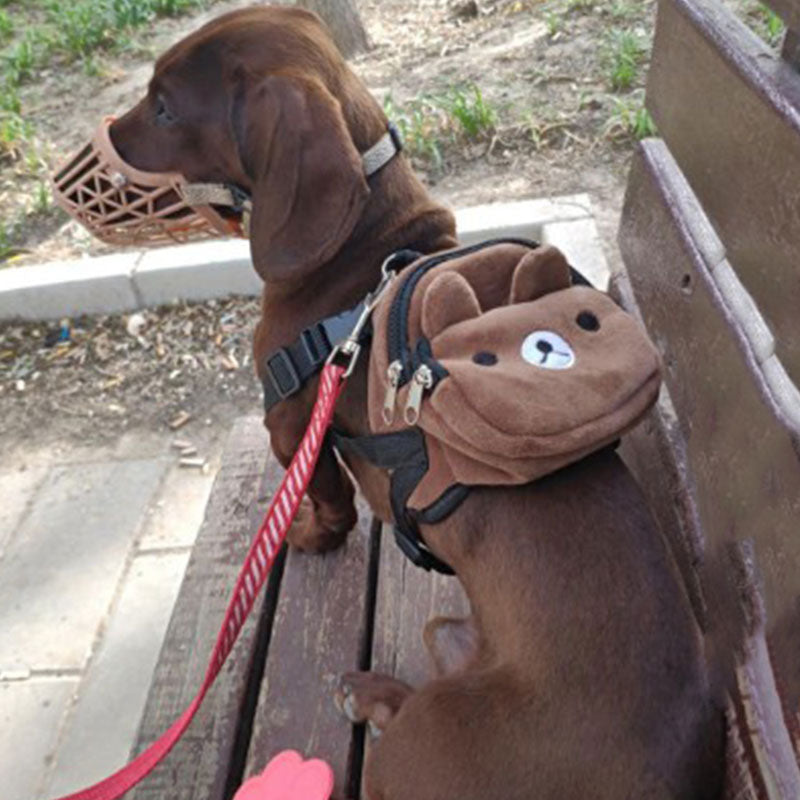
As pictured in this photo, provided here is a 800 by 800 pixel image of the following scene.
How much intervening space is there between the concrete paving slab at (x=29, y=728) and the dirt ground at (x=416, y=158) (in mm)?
979

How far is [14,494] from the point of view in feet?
9.83

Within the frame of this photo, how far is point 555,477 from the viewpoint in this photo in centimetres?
135

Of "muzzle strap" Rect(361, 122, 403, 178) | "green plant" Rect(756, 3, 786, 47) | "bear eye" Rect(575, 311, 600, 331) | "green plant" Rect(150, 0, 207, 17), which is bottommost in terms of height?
"green plant" Rect(150, 0, 207, 17)

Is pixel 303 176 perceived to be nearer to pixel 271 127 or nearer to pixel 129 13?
pixel 271 127

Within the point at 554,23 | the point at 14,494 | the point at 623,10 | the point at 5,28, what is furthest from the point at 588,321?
the point at 5,28

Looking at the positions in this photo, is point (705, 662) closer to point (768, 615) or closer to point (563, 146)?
point (768, 615)

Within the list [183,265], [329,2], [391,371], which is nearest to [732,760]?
[391,371]

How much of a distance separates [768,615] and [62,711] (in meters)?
1.93

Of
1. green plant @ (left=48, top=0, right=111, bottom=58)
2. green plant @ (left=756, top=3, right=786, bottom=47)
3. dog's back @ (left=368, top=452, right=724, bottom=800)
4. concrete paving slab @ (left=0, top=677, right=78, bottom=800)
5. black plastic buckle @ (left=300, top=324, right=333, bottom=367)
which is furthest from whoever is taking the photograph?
green plant @ (left=48, top=0, right=111, bottom=58)

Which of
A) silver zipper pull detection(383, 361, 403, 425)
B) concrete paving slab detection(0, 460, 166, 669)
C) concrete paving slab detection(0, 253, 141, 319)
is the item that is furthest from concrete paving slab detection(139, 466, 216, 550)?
silver zipper pull detection(383, 361, 403, 425)

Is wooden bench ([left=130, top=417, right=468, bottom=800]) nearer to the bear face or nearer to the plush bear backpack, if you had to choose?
the plush bear backpack

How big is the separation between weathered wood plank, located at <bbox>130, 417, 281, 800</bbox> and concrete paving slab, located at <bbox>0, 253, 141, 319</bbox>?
4.65 ft

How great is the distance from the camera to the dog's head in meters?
1.58

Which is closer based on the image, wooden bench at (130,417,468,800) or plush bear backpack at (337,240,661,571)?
plush bear backpack at (337,240,661,571)
